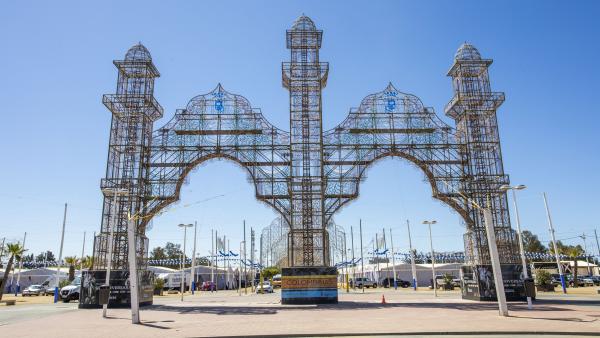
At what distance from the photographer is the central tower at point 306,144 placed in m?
27.0

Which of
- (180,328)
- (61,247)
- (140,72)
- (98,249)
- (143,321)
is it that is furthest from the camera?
(61,247)

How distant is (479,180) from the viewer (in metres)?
28.0

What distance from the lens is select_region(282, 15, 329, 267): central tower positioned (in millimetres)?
26984

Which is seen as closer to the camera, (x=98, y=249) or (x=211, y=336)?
(x=211, y=336)

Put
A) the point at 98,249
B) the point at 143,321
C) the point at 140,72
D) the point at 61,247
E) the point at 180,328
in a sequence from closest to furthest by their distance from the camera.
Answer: the point at 180,328 < the point at 143,321 < the point at 98,249 < the point at 140,72 < the point at 61,247

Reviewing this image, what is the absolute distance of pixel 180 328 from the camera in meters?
15.7

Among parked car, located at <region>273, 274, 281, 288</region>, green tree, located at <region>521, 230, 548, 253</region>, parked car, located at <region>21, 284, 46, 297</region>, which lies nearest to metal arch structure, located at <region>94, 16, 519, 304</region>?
parked car, located at <region>21, 284, 46, 297</region>

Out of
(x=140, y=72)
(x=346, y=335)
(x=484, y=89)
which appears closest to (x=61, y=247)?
(x=140, y=72)

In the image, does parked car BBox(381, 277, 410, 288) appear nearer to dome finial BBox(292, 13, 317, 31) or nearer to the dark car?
the dark car

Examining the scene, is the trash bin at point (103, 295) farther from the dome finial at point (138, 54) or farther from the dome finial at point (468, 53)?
the dome finial at point (468, 53)

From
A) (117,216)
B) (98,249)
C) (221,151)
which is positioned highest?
(221,151)

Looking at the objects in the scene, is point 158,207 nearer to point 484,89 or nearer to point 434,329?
point 434,329

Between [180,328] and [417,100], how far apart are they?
2122cm

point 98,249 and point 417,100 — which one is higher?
point 417,100
